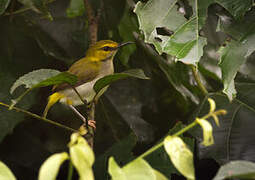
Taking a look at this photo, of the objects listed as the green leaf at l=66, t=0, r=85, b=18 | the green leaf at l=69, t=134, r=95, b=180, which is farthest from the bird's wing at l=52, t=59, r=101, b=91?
the green leaf at l=69, t=134, r=95, b=180

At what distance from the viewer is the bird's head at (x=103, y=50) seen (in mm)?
2443

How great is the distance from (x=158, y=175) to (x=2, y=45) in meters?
1.77

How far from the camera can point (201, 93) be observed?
226 cm

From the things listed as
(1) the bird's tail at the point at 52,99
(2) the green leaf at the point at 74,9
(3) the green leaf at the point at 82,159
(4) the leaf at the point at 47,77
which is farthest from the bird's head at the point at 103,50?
(3) the green leaf at the point at 82,159

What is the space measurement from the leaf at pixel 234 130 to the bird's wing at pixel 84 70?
0.80m

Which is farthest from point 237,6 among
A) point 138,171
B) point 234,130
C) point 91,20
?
point 138,171

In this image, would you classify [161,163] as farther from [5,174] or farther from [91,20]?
[91,20]

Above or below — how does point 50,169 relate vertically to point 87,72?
above

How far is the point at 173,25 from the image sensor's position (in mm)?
1716

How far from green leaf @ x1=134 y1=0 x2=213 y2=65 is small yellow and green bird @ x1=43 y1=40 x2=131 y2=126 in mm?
688

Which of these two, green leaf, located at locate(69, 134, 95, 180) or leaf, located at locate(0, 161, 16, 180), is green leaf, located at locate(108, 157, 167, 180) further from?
leaf, located at locate(0, 161, 16, 180)

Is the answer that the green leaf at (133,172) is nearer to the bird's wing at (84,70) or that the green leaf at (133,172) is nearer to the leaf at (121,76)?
the leaf at (121,76)

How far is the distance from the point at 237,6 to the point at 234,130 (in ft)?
1.91

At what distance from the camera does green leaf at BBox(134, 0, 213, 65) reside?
5.11 feet
